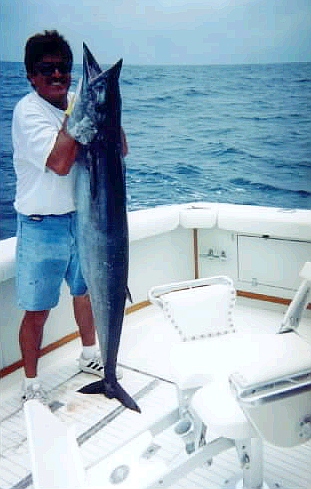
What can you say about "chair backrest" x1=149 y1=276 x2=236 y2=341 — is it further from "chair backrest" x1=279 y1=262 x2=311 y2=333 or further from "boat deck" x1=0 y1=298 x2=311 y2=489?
"boat deck" x1=0 y1=298 x2=311 y2=489

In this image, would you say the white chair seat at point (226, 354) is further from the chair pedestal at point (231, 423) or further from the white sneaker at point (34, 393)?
the white sneaker at point (34, 393)

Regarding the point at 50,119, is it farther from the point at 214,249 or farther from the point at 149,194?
the point at 149,194

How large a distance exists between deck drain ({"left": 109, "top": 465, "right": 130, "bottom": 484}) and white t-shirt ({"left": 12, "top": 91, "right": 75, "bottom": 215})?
725 mm

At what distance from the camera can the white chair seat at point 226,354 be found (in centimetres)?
112

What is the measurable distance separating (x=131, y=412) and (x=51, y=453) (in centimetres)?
81

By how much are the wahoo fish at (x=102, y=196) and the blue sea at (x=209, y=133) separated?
1.91 feet

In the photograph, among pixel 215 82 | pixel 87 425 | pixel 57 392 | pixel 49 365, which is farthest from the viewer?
pixel 215 82

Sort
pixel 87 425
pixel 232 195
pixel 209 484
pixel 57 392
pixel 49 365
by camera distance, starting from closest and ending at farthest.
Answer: pixel 209 484
pixel 87 425
pixel 57 392
pixel 49 365
pixel 232 195

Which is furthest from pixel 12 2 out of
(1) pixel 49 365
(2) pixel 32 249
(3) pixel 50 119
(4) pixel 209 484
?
(4) pixel 209 484

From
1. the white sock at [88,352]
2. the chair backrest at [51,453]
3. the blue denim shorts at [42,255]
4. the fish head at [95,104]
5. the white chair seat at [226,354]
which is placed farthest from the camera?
the white sock at [88,352]

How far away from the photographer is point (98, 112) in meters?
0.99

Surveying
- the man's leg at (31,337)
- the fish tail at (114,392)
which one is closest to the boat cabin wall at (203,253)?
the man's leg at (31,337)

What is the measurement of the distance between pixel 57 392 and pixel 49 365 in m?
0.23

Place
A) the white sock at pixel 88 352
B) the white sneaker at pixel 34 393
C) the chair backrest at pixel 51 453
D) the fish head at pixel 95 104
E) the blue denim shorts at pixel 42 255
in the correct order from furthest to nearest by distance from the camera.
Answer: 1. the white sock at pixel 88 352
2. the white sneaker at pixel 34 393
3. the blue denim shorts at pixel 42 255
4. the fish head at pixel 95 104
5. the chair backrest at pixel 51 453
